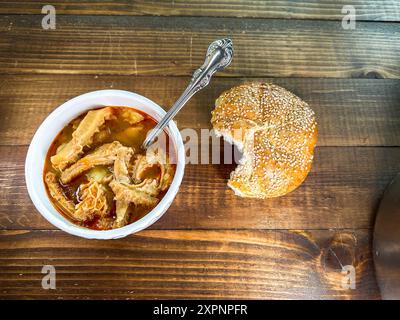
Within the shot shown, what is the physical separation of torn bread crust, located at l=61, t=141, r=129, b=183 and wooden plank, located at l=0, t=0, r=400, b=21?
56 centimetres

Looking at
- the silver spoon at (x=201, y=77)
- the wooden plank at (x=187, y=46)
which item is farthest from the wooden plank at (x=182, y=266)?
the wooden plank at (x=187, y=46)

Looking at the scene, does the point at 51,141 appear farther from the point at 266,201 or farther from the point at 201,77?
the point at 266,201

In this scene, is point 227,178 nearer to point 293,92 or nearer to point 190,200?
point 190,200

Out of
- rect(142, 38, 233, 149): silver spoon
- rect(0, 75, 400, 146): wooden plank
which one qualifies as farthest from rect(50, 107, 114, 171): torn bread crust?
rect(0, 75, 400, 146): wooden plank

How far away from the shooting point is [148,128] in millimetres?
1119

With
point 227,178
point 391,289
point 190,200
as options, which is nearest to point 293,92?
point 227,178

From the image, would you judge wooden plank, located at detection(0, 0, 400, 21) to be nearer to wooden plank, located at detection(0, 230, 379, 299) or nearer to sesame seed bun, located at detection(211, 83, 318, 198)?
sesame seed bun, located at detection(211, 83, 318, 198)

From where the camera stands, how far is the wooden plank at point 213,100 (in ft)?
4.23

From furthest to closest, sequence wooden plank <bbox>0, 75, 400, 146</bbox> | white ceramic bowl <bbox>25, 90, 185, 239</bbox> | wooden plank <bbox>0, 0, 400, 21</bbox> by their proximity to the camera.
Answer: wooden plank <bbox>0, 0, 400, 21</bbox> → wooden plank <bbox>0, 75, 400, 146</bbox> → white ceramic bowl <bbox>25, 90, 185, 239</bbox>

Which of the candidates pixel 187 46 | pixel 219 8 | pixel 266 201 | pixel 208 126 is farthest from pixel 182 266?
pixel 219 8

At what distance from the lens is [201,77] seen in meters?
1.04

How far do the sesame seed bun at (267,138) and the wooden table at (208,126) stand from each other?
0.09 metres

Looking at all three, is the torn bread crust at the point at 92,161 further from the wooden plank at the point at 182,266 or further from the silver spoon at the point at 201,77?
the wooden plank at the point at 182,266

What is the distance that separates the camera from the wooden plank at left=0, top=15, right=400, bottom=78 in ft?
4.43
